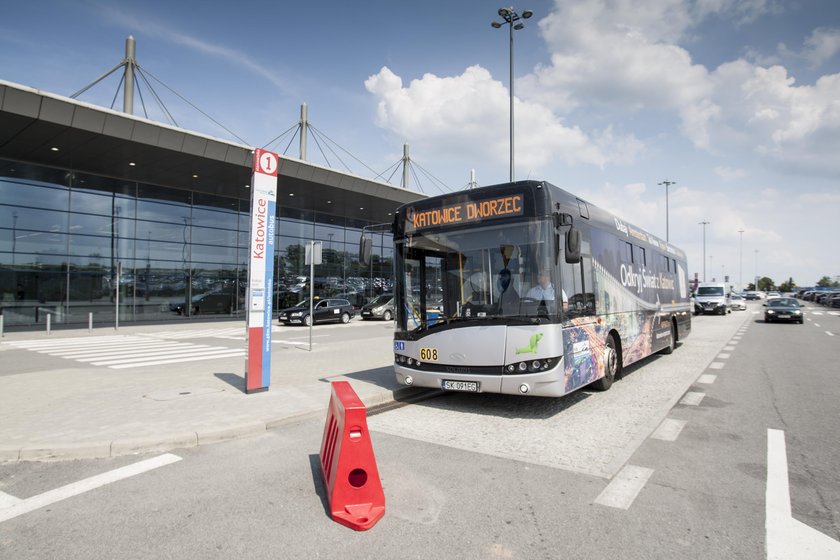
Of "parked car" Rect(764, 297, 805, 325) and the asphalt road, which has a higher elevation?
"parked car" Rect(764, 297, 805, 325)

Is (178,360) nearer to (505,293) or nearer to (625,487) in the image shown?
(505,293)

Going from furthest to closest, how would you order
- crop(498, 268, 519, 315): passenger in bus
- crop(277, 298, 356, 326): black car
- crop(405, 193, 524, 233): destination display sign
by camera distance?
1. crop(277, 298, 356, 326): black car
2. crop(405, 193, 524, 233): destination display sign
3. crop(498, 268, 519, 315): passenger in bus

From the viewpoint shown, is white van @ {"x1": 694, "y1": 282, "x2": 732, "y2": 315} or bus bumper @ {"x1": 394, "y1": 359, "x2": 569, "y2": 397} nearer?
bus bumper @ {"x1": 394, "y1": 359, "x2": 569, "y2": 397}

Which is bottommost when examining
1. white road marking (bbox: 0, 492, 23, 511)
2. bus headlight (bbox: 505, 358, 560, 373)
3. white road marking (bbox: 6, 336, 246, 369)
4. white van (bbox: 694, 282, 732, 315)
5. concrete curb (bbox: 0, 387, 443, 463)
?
white road marking (bbox: 6, 336, 246, 369)

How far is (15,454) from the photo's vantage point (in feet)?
16.3

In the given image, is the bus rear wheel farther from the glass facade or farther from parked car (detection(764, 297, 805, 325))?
parked car (detection(764, 297, 805, 325))

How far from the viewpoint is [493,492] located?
159 inches

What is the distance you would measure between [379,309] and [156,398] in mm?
23467

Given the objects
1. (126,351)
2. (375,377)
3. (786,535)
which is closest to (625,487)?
(786,535)

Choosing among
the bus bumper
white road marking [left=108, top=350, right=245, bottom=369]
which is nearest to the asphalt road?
the bus bumper

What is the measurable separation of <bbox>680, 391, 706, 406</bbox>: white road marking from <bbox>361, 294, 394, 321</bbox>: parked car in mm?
23271

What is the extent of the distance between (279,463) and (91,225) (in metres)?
25.4

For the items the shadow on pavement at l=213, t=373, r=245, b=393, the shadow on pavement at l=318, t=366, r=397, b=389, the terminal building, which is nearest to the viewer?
the shadow on pavement at l=213, t=373, r=245, b=393

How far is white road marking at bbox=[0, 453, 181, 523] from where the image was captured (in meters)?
3.79
